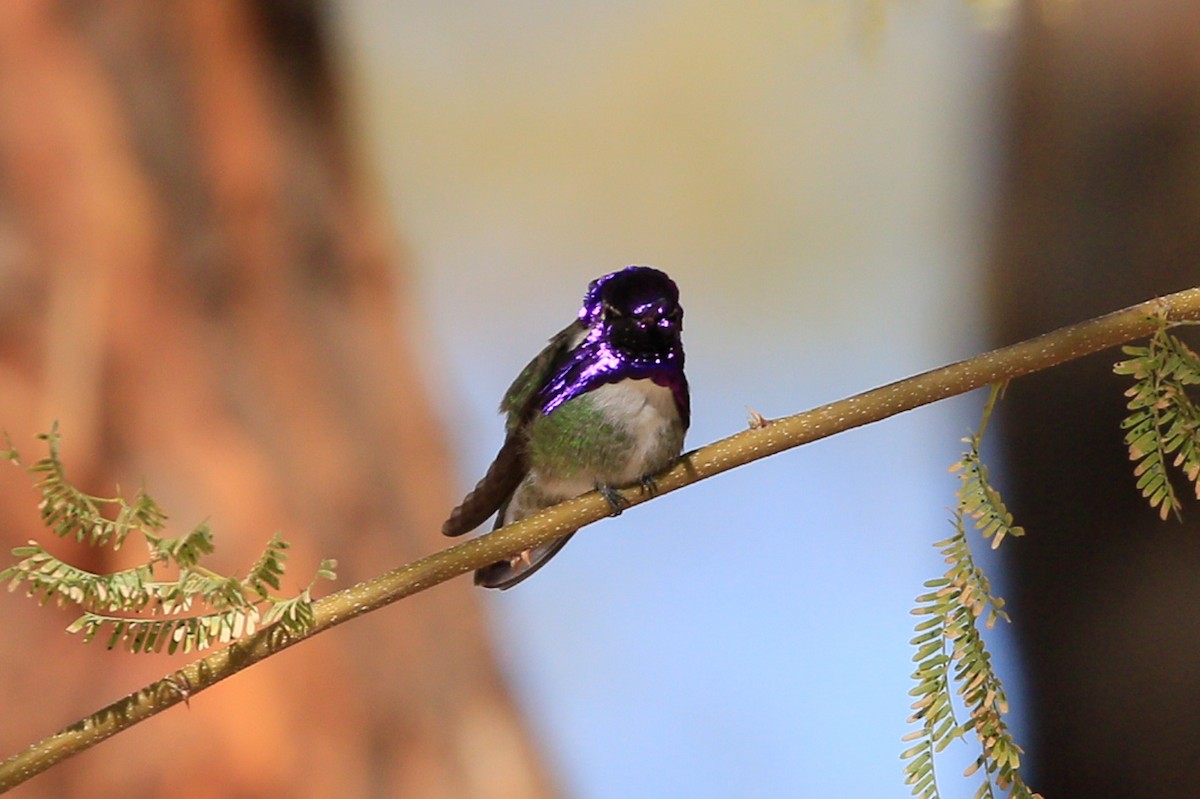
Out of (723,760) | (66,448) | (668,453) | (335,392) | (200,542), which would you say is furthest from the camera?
(335,392)

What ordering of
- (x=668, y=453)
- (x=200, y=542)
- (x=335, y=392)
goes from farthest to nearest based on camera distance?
(x=335, y=392) → (x=668, y=453) → (x=200, y=542)

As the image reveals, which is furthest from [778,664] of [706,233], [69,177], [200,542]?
[69,177]

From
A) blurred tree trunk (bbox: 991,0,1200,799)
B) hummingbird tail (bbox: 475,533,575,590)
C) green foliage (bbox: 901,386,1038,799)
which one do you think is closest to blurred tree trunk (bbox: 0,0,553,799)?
hummingbird tail (bbox: 475,533,575,590)

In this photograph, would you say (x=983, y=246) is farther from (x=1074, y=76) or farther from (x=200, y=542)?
(x=200, y=542)

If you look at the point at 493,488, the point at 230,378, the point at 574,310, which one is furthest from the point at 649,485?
the point at 230,378

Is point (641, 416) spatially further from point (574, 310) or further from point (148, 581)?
point (574, 310)

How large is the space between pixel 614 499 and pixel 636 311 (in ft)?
0.40

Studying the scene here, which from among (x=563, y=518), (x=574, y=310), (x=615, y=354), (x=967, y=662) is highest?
(x=574, y=310)

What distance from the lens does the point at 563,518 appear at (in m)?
0.57

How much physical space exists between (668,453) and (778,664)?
591mm

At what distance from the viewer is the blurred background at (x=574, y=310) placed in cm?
110

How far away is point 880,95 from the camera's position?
123 cm

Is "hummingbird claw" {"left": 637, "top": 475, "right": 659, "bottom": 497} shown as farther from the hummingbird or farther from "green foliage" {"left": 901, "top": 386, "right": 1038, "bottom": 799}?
"green foliage" {"left": 901, "top": 386, "right": 1038, "bottom": 799}

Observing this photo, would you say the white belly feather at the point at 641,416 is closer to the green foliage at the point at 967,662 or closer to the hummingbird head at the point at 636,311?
the hummingbird head at the point at 636,311
